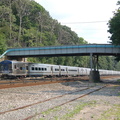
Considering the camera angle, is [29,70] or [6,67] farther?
[29,70]

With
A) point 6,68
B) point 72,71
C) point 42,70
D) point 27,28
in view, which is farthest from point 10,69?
point 27,28

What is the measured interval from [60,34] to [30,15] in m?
21.2

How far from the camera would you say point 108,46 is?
40.6 meters

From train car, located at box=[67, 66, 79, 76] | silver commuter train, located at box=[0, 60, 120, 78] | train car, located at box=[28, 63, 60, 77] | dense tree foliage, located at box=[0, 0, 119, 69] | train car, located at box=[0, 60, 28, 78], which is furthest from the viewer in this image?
dense tree foliage, located at box=[0, 0, 119, 69]

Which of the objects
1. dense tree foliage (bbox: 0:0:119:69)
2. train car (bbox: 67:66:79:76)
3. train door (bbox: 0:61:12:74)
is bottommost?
train car (bbox: 67:66:79:76)

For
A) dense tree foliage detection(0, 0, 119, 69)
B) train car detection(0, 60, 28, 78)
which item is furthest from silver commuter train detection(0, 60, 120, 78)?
dense tree foliage detection(0, 0, 119, 69)

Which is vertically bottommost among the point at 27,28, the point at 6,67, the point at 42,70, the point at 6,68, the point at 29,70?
the point at 42,70

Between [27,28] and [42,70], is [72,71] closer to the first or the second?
[42,70]

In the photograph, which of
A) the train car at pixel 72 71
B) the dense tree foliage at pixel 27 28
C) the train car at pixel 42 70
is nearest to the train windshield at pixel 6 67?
the train car at pixel 42 70

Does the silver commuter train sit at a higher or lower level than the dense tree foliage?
lower

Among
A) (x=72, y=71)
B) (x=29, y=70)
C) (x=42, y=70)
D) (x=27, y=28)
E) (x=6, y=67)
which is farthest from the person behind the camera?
(x=27, y=28)

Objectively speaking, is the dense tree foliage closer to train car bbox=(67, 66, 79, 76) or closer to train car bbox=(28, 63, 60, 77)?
train car bbox=(28, 63, 60, 77)

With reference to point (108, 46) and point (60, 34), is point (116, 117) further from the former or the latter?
point (60, 34)

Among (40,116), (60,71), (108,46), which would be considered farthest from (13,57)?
(40,116)
